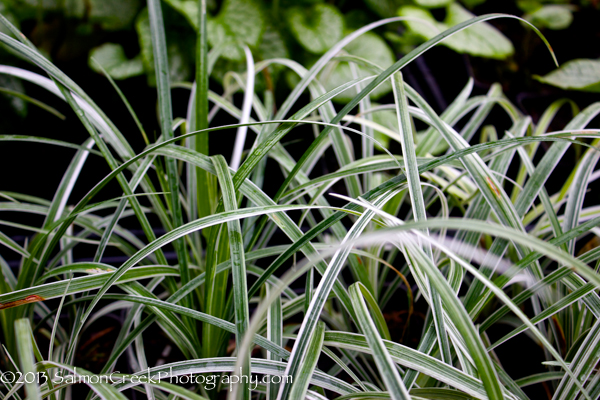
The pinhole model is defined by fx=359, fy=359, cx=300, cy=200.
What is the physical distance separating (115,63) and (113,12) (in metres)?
0.14

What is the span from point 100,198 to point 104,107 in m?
0.26

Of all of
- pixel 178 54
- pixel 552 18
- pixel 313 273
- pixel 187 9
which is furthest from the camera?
pixel 552 18

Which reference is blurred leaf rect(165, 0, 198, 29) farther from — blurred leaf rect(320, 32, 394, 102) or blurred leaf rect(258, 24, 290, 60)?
blurred leaf rect(320, 32, 394, 102)

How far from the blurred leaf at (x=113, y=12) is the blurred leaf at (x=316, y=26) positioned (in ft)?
1.30

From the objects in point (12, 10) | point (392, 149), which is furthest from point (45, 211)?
point (392, 149)

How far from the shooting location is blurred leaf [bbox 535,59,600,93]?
83 cm

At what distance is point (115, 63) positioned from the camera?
87cm

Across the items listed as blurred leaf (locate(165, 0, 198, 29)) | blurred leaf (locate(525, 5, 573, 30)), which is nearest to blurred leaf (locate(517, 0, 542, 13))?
blurred leaf (locate(525, 5, 573, 30))

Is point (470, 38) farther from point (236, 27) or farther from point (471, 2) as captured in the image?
point (236, 27)

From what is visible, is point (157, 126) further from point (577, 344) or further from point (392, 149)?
point (577, 344)

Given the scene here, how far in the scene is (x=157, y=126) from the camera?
936 mm

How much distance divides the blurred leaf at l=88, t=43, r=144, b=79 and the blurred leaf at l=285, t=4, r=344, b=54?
15.1 inches

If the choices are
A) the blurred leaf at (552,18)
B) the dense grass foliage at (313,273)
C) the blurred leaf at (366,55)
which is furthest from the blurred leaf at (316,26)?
the blurred leaf at (552,18)

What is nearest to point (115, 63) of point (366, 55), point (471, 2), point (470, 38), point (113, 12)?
point (113, 12)
